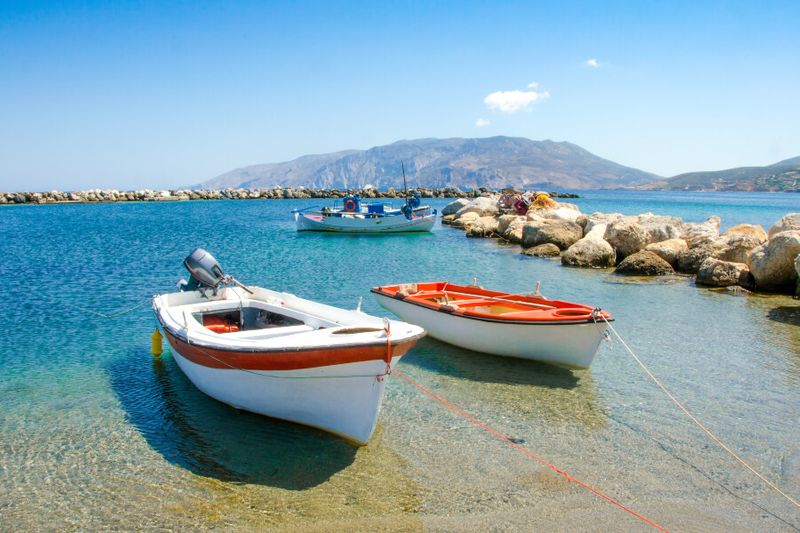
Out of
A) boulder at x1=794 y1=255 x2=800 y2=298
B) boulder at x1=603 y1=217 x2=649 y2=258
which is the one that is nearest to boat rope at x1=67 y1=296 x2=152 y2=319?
boulder at x1=794 y1=255 x2=800 y2=298

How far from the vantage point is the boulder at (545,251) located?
2553cm

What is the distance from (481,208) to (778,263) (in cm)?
3168

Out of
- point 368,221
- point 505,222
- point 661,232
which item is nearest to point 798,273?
point 661,232

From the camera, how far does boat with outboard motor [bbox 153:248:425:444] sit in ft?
21.6

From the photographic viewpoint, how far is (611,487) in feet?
20.5

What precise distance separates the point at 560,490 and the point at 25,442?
6985 mm

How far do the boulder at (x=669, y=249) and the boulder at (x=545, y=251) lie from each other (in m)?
4.51

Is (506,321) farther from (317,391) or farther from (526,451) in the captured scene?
(317,391)

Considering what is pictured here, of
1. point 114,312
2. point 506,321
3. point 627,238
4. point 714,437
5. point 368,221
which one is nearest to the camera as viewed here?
point 714,437

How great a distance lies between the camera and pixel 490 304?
458 inches

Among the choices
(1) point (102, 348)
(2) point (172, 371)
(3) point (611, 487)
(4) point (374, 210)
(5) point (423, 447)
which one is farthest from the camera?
(4) point (374, 210)

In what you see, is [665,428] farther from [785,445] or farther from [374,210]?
[374,210]

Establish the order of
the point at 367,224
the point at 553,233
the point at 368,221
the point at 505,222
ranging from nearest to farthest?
1. the point at 553,233
2. the point at 505,222
3. the point at 368,221
4. the point at 367,224

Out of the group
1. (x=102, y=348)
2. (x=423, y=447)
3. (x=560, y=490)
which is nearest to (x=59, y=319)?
(x=102, y=348)
